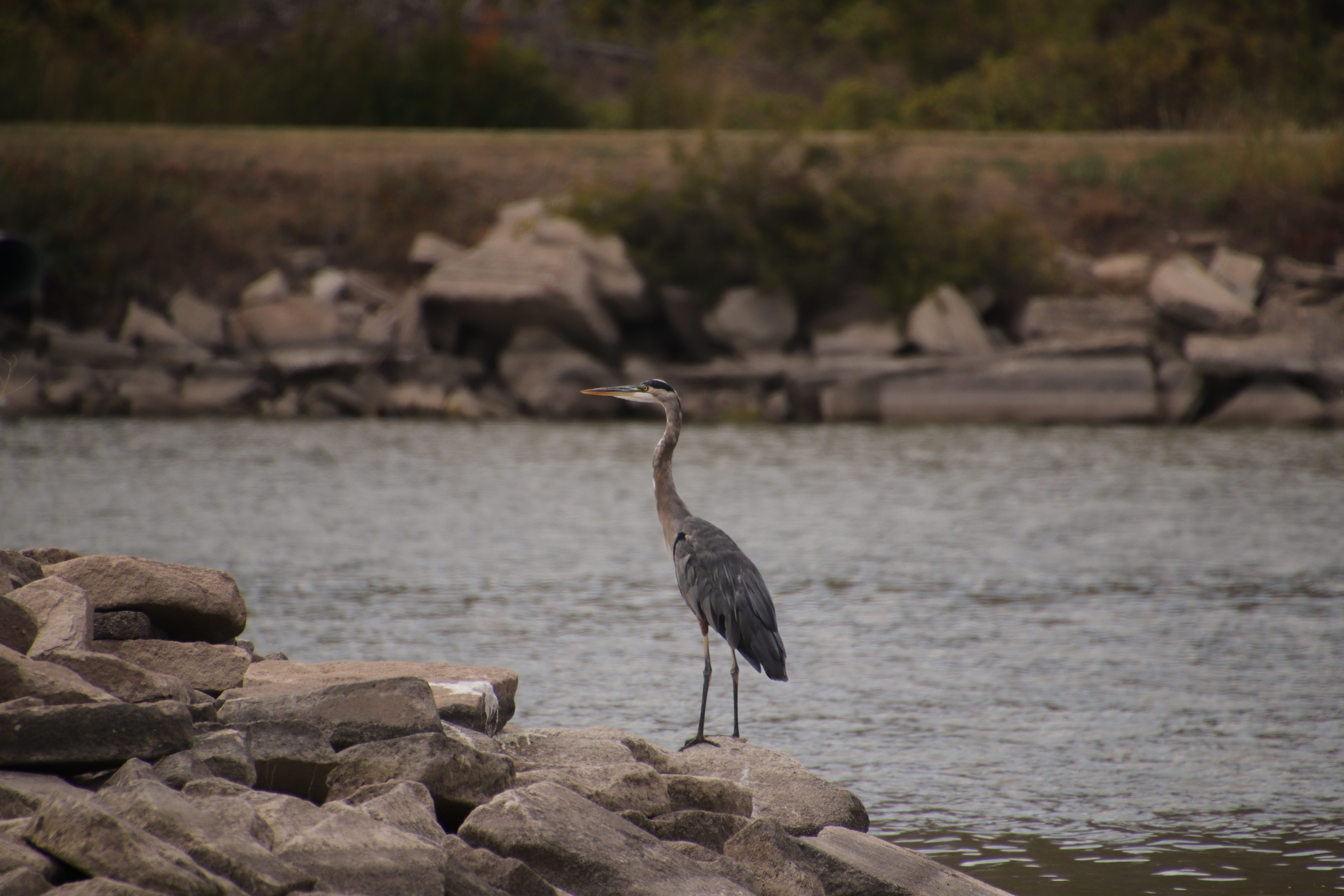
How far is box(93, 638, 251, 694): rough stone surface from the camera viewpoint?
562 centimetres

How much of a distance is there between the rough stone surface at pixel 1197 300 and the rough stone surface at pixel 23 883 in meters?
19.7

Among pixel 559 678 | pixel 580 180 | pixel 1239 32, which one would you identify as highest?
pixel 1239 32

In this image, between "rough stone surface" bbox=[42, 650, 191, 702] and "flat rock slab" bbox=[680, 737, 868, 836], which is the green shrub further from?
"rough stone surface" bbox=[42, 650, 191, 702]

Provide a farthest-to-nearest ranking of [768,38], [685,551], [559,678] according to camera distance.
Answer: [768,38] → [559,678] → [685,551]

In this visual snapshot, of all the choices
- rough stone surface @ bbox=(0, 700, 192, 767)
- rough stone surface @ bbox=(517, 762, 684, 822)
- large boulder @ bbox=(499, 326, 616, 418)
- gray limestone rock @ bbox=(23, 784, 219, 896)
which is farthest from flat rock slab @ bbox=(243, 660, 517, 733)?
large boulder @ bbox=(499, 326, 616, 418)

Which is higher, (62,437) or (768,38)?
(768,38)

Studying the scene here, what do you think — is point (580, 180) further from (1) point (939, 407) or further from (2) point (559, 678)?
(2) point (559, 678)

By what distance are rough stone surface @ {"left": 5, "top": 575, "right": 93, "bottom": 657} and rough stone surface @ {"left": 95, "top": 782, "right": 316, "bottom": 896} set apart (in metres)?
1.24

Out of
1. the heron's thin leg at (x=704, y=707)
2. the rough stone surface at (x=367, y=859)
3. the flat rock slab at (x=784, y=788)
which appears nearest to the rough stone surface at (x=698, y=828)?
the flat rock slab at (x=784, y=788)

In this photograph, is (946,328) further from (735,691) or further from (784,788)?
(784,788)

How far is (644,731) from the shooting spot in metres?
6.99

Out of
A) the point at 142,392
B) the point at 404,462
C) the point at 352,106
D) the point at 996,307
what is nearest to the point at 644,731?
the point at 404,462

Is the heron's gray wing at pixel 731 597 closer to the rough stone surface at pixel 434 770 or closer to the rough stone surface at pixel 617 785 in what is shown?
the rough stone surface at pixel 617 785

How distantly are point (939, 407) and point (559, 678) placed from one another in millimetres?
13774
